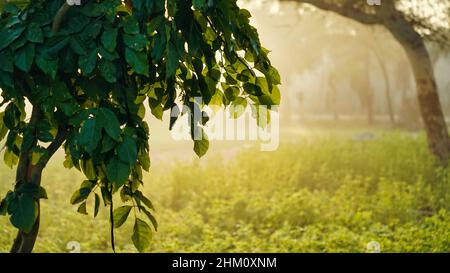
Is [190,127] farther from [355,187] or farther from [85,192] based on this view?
[355,187]

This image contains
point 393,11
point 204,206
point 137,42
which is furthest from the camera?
point 393,11

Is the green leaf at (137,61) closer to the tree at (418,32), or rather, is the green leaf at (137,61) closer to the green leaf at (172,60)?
the green leaf at (172,60)

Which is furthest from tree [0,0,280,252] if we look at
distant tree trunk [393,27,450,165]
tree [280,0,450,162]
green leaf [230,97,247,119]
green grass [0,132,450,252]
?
distant tree trunk [393,27,450,165]

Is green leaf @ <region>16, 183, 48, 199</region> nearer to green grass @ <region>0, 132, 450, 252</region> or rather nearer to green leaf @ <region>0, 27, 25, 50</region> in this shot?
green leaf @ <region>0, 27, 25, 50</region>

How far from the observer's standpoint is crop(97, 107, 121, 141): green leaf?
104 inches

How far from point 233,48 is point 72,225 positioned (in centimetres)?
613

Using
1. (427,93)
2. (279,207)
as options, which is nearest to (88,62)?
(279,207)

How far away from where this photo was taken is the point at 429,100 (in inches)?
489

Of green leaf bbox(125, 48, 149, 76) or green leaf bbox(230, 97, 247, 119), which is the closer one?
green leaf bbox(125, 48, 149, 76)

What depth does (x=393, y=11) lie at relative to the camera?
39.6 ft

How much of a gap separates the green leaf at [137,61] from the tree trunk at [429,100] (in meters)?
10.4

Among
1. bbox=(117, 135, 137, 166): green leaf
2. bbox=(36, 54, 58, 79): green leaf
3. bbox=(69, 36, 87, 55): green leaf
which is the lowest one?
bbox=(117, 135, 137, 166): green leaf

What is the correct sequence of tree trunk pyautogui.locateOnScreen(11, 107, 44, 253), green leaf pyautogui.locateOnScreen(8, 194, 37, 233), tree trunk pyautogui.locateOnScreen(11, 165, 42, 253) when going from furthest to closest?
tree trunk pyautogui.locateOnScreen(11, 165, 42, 253), tree trunk pyautogui.locateOnScreen(11, 107, 44, 253), green leaf pyautogui.locateOnScreen(8, 194, 37, 233)
